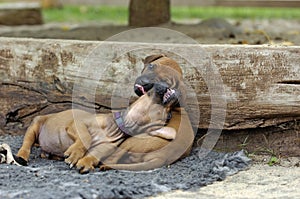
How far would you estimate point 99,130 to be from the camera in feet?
11.1

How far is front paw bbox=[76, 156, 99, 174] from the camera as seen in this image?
315 cm

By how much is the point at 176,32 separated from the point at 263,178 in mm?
2025

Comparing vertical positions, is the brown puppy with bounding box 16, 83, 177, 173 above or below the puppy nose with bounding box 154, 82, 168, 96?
below

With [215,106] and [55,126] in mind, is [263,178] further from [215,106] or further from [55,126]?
[55,126]

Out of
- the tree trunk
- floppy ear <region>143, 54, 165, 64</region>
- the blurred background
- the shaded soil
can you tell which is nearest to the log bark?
floppy ear <region>143, 54, 165, 64</region>

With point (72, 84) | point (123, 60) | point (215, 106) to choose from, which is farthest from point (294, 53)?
point (72, 84)

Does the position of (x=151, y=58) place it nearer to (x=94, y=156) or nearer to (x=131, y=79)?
(x=131, y=79)

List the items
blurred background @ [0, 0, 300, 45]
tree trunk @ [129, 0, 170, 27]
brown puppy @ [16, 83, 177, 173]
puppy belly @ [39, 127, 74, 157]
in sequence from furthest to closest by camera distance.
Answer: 1. tree trunk @ [129, 0, 170, 27]
2. blurred background @ [0, 0, 300, 45]
3. puppy belly @ [39, 127, 74, 157]
4. brown puppy @ [16, 83, 177, 173]

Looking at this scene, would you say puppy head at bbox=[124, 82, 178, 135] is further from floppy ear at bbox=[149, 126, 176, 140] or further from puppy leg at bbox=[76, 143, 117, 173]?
puppy leg at bbox=[76, 143, 117, 173]

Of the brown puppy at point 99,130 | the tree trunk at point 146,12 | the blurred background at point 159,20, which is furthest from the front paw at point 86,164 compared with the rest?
the tree trunk at point 146,12

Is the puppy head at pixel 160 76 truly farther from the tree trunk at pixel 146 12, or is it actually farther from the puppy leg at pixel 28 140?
the tree trunk at pixel 146 12

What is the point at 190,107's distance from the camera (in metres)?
3.66

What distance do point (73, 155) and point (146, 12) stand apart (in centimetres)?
269

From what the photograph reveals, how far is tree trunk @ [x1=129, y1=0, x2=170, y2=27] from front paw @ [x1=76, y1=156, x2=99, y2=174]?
2680 mm
